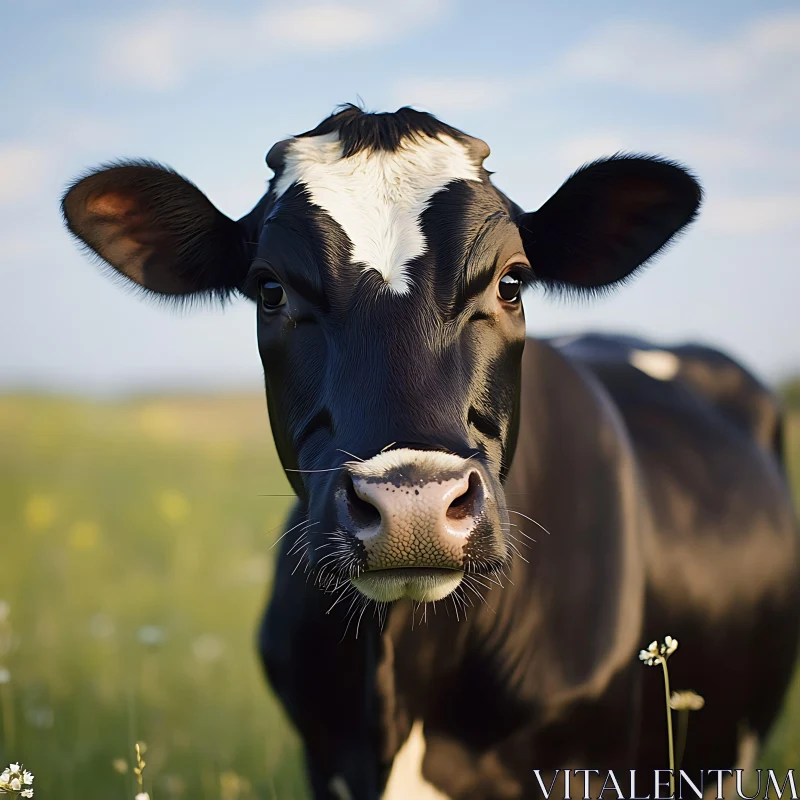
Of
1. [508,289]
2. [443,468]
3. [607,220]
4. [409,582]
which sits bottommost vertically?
[409,582]

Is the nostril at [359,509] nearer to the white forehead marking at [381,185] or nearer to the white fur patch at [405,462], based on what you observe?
the white fur patch at [405,462]

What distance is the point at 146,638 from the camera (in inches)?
162

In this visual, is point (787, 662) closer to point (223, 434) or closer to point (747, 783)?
point (747, 783)

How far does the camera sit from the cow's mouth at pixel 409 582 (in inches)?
101

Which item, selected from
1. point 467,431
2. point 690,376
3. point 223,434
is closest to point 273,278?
point 467,431

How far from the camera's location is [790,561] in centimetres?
500

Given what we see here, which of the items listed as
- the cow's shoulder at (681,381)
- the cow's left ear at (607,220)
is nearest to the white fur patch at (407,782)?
the cow's left ear at (607,220)

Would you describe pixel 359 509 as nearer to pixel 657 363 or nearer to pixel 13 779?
pixel 13 779

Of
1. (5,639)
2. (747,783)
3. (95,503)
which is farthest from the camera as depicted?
(95,503)

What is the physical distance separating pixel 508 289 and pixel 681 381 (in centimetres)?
239

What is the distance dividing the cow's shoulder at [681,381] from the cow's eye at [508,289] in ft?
5.09

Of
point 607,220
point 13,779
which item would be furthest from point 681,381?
point 13,779

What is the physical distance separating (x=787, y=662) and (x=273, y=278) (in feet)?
11.4

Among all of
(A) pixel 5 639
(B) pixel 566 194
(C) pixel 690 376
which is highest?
(B) pixel 566 194
